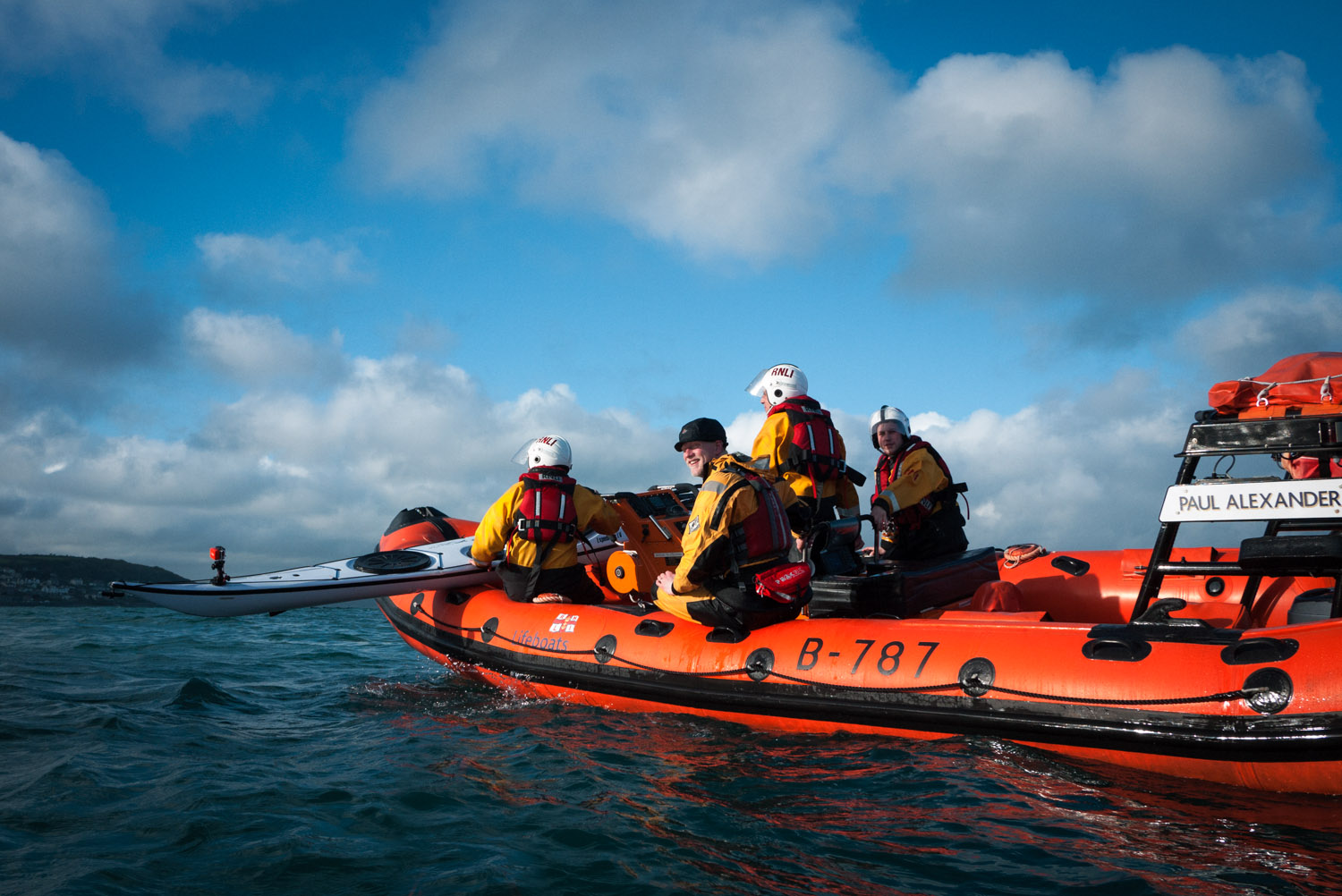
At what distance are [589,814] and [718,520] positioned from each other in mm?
1749

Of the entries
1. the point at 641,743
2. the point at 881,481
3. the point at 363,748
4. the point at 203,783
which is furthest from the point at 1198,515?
the point at 203,783

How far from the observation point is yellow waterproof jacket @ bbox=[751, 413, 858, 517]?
215 inches

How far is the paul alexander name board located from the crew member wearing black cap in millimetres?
1905

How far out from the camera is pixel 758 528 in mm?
4602

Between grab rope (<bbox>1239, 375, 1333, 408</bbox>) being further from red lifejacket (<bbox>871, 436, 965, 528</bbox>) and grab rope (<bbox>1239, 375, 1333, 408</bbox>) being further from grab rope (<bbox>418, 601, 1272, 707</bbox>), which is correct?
red lifejacket (<bbox>871, 436, 965, 528</bbox>)

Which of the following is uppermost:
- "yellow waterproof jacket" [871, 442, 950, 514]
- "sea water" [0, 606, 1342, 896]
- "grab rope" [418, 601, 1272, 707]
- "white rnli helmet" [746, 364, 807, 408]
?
"white rnli helmet" [746, 364, 807, 408]

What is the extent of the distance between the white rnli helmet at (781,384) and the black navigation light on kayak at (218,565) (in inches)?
160

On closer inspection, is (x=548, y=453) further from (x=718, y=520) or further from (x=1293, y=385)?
(x=1293, y=385)

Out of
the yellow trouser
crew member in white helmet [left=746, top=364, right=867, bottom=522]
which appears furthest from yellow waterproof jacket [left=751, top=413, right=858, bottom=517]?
the yellow trouser

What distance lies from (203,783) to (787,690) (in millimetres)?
2768

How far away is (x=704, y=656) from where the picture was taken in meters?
4.89

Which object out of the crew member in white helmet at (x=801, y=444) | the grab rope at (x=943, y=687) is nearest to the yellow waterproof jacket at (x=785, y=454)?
the crew member in white helmet at (x=801, y=444)

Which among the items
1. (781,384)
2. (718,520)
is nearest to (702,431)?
(718,520)

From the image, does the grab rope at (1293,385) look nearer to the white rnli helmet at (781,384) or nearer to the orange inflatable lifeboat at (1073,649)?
the orange inflatable lifeboat at (1073,649)
